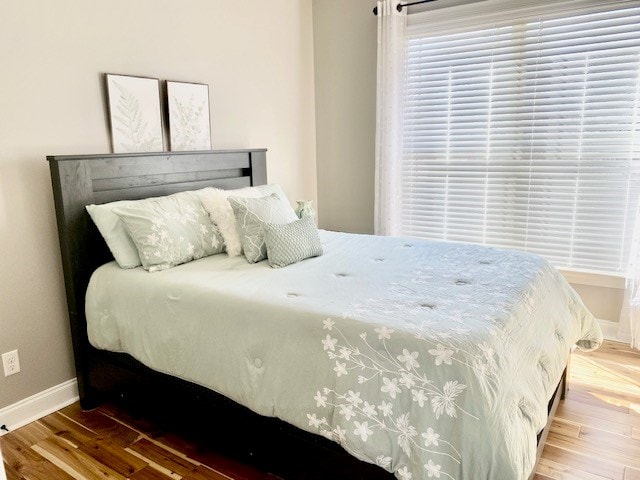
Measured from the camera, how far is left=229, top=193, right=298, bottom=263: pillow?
2.45 m

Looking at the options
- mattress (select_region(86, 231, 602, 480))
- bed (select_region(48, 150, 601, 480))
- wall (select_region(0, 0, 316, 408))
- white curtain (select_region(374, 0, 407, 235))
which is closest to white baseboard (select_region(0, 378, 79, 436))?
wall (select_region(0, 0, 316, 408))

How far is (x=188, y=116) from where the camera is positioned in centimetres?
299

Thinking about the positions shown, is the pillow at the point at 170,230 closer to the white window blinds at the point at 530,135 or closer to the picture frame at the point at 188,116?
the picture frame at the point at 188,116

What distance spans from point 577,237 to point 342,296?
2140mm

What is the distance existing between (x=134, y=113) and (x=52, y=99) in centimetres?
44

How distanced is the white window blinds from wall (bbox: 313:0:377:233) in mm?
346

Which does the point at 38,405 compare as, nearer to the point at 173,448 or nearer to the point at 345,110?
the point at 173,448

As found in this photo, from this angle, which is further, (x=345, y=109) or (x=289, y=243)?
(x=345, y=109)

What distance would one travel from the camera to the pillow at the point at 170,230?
2283 millimetres

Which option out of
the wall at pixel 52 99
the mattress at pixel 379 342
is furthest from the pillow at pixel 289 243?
the wall at pixel 52 99

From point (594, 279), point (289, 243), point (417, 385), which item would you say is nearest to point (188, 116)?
point (289, 243)

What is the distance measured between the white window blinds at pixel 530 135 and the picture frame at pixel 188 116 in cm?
153

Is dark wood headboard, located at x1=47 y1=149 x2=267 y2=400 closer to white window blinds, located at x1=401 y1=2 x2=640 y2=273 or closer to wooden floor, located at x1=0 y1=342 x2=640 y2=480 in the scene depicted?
wooden floor, located at x1=0 y1=342 x2=640 y2=480

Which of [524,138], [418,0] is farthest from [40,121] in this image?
[524,138]
